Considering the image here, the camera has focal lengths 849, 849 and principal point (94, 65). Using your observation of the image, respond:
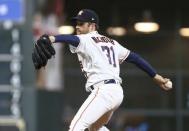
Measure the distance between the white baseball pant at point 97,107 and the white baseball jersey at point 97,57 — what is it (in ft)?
0.30

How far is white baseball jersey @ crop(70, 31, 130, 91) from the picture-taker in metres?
8.02

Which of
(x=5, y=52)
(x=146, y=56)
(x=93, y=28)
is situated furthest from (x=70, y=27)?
(x=93, y=28)

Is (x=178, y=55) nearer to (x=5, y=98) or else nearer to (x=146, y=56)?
(x=146, y=56)

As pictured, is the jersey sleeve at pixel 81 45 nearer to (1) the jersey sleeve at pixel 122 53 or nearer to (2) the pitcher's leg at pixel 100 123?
(1) the jersey sleeve at pixel 122 53

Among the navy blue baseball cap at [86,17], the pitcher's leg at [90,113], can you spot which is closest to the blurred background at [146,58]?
the navy blue baseball cap at [86,17]

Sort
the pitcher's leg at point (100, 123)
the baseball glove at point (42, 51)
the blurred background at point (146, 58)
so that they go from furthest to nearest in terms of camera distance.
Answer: the blurred background at point (146, 58) < the pitcher's leg at point (100, 123) < the baseball glove at point (42, 51)

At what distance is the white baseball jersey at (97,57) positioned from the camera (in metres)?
8.02

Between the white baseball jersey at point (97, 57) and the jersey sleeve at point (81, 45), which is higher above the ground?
the jersey sleeve at point (81, 45)

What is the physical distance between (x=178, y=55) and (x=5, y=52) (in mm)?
5286

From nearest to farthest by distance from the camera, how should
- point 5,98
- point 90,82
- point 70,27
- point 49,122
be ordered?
1. point 90,82
2. point 5,98
3. point 49,122
4. point 70,27

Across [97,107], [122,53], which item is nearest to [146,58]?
[122,53]

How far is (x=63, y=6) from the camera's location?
19.0 meters

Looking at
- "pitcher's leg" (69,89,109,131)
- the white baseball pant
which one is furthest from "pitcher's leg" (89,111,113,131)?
"pitcher's leg" (69,89,109,131)

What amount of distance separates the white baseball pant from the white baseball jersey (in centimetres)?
9
